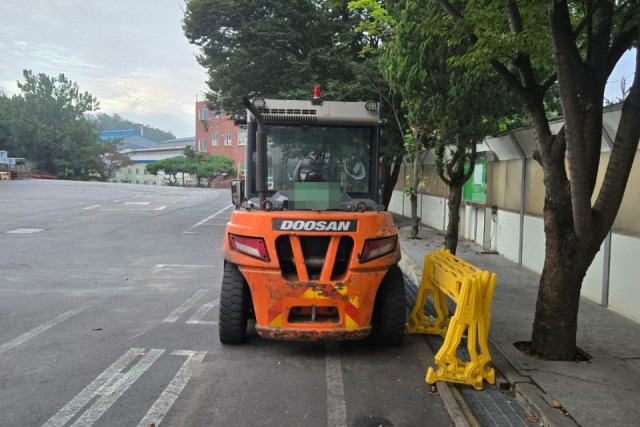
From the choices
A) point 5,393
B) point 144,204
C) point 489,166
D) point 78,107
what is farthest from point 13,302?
point 78,107

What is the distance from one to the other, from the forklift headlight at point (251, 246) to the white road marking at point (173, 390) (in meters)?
1.18

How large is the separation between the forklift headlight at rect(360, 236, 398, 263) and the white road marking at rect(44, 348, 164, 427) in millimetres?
2351

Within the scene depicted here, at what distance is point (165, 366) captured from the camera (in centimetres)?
487

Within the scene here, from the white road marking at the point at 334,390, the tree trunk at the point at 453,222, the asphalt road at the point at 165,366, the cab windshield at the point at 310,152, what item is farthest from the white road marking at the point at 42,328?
the tree trunk at the point at 453,222

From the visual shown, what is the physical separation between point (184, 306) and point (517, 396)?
4651 millimetres

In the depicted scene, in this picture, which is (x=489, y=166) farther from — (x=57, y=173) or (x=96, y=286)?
(x=57, y=173)

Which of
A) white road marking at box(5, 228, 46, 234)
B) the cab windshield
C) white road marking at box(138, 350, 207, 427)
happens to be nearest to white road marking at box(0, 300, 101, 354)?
white road marking at box(138, 350, 207, 427)

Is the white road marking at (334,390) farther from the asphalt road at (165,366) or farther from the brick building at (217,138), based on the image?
the brick building at (217,138)

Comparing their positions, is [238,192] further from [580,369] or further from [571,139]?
[580,369]

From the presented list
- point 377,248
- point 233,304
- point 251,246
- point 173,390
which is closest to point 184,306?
point 233,304

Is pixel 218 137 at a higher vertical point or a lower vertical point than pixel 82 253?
higher

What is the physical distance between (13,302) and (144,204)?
18.8 m

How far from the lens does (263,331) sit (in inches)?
196

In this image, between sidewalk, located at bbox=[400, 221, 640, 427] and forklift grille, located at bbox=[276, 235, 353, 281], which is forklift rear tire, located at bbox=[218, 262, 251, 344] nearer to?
forklift grille, located at bbox=[276, 235, 353, 281]
